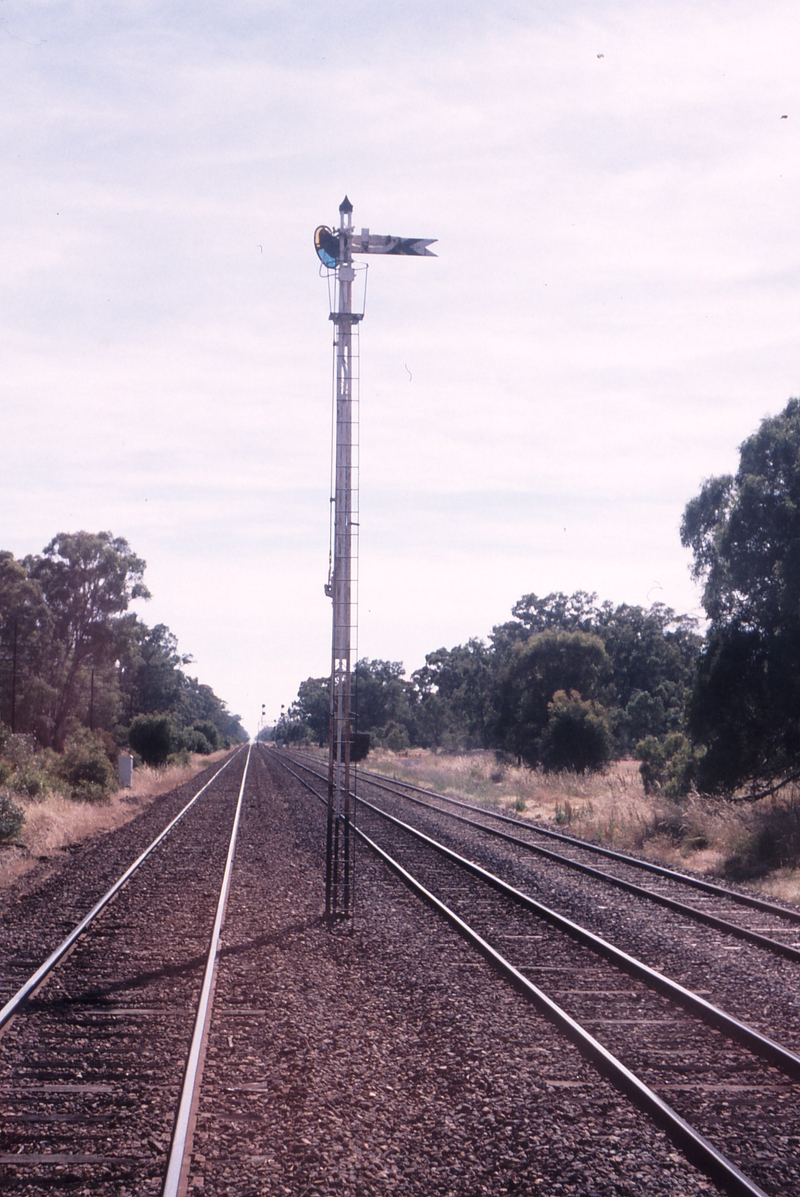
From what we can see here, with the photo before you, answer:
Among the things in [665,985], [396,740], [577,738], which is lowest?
[396,740]

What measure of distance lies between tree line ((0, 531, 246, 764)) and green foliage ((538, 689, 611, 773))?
19.8 m

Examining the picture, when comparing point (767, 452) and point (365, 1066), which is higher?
point (767, 452)

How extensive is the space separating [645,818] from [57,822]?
13.2 m

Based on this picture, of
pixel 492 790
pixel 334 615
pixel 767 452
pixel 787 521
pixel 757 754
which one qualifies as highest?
pixel 767 452

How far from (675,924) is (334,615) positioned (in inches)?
212

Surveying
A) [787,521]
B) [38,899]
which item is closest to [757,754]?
[787,521]

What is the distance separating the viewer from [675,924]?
38.3ft

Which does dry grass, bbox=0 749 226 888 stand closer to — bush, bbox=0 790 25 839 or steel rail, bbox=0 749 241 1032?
bush, bbox=0 790 25 839

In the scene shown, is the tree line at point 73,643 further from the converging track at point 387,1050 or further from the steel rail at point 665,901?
the converging track at point 387,1050

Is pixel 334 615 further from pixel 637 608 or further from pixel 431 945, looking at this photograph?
pixel 637 608

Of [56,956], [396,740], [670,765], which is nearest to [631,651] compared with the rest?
[396,740]

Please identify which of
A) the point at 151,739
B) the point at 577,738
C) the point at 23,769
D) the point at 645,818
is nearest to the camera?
the point at 645,818

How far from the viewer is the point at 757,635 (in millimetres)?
21891

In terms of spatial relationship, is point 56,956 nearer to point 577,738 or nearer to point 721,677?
point 721,677
